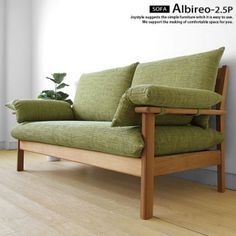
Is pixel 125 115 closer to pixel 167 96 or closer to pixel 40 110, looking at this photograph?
pixel 167 96

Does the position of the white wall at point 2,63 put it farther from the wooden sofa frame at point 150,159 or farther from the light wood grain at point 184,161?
the light wood grain at point 184,161

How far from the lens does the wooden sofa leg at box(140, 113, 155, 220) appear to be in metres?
1.25

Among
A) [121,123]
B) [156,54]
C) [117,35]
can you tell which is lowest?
[121,123]

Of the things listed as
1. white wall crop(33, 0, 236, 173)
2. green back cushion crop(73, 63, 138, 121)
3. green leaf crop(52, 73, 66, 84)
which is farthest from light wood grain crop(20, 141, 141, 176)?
green leaf crop(52, 73, 66, 84)

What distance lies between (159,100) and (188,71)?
0.59 m

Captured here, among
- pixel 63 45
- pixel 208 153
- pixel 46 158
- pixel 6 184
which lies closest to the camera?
pixel 208 153

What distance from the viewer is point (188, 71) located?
1713 millimetres

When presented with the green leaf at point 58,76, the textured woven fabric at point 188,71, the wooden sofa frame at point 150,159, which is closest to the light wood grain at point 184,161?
the wooden sofa frame at point 150,159

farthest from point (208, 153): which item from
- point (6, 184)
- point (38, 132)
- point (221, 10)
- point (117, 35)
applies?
point (117, 35)

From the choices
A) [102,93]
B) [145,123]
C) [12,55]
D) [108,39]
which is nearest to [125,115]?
[145,123]

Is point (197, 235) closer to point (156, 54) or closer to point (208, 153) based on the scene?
point (208, 153)

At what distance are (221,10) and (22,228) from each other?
1.69 metres

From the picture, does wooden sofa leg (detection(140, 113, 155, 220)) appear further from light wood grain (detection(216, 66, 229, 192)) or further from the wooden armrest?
light wood grain (detection(216, 66, 229, 192))

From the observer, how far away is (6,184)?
1.87 m
